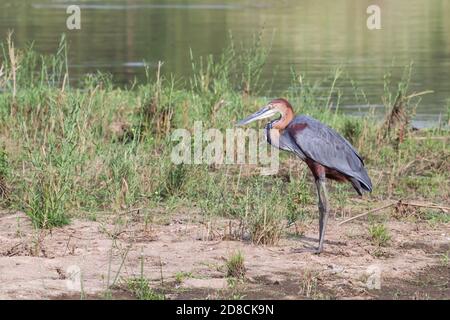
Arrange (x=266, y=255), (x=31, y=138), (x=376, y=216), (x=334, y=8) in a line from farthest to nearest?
(x=334, y=8) → (x=31, y=138) → (x=376, y=216) → (x=266, y=255)

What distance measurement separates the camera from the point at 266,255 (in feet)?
22.0

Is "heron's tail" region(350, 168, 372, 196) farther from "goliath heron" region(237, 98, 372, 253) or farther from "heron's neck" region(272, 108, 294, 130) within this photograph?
"heron's neck" region(272, 108, 294, 130)

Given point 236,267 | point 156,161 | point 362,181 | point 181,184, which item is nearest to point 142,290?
point 236,267

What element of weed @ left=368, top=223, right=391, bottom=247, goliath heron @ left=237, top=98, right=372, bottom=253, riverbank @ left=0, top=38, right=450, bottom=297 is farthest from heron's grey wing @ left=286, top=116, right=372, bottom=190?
riverbank @ left=0, top=38, right=450, bottom=297

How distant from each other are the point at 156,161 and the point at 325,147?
1919mm

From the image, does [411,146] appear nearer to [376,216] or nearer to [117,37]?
[376,216]

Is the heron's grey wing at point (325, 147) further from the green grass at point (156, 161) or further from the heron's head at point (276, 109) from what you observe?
the green grass at point (156, 161)

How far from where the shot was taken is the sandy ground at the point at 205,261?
5.89m

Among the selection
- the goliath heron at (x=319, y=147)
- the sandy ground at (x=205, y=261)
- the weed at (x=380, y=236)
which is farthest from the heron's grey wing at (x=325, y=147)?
the sandy ground at (x=205, y=261)

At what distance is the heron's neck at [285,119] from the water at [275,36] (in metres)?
4.39

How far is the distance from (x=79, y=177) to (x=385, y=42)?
11060 millimetres

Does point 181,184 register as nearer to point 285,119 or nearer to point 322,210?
point 285,119
